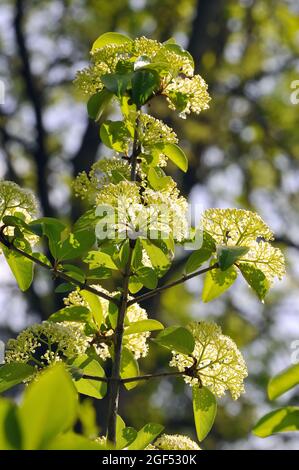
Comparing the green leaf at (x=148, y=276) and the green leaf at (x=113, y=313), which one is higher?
the green leaf at (x=148, y=276)

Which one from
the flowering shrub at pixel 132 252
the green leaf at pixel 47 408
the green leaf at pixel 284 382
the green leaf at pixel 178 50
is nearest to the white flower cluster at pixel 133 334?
the flowering shrub at pixel 132 252

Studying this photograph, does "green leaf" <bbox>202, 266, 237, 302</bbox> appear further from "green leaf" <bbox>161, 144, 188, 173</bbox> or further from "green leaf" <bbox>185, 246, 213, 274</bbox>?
"green leaf" <bbox>161, 144, 188, 173</bbox>

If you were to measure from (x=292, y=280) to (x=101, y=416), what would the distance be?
132 inches

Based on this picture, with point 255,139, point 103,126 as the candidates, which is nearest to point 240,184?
point 255,139

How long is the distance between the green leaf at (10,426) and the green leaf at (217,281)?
101 centimetres

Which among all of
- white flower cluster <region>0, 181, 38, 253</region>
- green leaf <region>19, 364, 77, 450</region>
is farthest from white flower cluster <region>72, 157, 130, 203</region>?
green leaf <region>19, 364, 77, 450</region>

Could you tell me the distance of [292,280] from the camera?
9.94m

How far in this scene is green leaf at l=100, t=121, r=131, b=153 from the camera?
1788 millimetres

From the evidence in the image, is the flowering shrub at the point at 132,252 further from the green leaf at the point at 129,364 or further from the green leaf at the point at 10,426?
the green leaf at the point at 10,426

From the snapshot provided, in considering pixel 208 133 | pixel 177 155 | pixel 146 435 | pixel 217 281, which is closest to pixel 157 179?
pixel 177 155

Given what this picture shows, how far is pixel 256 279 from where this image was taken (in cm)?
165

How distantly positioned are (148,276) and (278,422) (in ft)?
1.97

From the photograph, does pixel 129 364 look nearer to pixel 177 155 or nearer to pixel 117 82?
pixel 177 155

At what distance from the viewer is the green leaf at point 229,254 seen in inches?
59.3
